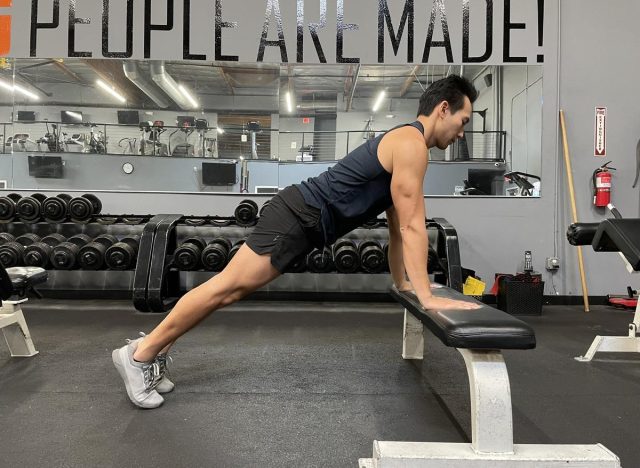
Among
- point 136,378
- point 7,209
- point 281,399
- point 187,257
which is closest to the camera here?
point 136,378

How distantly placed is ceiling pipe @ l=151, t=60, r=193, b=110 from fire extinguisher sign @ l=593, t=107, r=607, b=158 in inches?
143

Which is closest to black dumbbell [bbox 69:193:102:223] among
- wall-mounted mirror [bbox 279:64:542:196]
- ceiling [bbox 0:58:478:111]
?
ceiling [bbox 0:58:478:111]

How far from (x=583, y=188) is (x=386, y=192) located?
3.23 m

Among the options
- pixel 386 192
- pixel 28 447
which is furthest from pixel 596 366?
pixel 28 447

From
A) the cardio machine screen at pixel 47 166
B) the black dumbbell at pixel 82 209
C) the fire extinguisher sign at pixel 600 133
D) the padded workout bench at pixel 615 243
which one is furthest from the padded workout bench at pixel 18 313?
the fire extinguisher sign at pixel 600 133

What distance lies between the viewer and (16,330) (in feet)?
7.32

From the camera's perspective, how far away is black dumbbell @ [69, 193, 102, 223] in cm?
353

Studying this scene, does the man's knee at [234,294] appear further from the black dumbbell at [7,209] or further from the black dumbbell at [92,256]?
the black dumbbell at [7,209]

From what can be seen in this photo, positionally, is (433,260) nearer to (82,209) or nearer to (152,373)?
(152,373)

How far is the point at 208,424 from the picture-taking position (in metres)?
1.53

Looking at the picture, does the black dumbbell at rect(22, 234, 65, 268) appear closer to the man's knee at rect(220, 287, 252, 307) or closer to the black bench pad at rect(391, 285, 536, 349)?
the man's knee at rect(220, 287, 252, 307)

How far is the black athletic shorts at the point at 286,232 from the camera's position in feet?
5.12

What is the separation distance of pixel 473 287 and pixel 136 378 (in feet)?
8.78

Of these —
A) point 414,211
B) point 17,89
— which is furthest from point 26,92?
point 414,211
